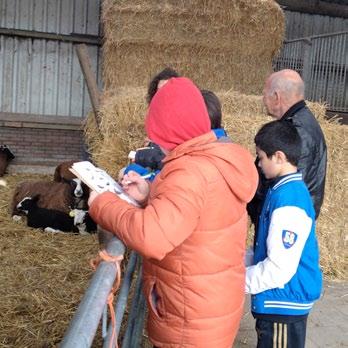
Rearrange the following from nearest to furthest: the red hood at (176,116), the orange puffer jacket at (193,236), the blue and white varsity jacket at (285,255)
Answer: the orange puffer jacket at (193,236) → the red hood at (176,116) → the blue and white varsity jacket at (285,255)

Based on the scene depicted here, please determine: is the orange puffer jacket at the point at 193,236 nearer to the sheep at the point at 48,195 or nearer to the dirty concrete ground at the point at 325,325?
the dirty concrete ground at the point at 325,325

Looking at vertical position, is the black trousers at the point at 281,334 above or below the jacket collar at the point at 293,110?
below

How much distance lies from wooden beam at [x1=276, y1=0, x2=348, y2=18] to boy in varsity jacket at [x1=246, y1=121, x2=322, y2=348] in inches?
349

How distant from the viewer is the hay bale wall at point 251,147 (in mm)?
4465

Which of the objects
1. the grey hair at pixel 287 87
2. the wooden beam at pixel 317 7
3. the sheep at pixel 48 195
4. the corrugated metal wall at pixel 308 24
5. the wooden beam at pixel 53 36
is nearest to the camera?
the grey hair at pixel 287 87

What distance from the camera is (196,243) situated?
62.3 inches

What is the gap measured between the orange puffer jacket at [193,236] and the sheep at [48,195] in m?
4.10

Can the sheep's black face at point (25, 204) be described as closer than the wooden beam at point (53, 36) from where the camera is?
Yes

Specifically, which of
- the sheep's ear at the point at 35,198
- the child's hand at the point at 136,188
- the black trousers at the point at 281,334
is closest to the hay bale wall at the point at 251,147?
the sheep's ear at the point at 35,198

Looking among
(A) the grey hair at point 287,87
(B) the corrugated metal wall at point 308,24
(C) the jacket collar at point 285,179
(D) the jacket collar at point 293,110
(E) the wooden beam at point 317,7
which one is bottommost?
(C) the jacket collar at point 285,179

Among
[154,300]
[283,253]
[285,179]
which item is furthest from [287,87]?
[154,300]

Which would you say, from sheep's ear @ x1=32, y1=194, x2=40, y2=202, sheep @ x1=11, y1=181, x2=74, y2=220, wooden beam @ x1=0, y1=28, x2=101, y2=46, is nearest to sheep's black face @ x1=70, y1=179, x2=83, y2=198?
sheep @ x1=11, y1=181, x2=74, y2=220

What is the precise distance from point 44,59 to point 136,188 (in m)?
8.27

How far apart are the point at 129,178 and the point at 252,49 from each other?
6.49 m
